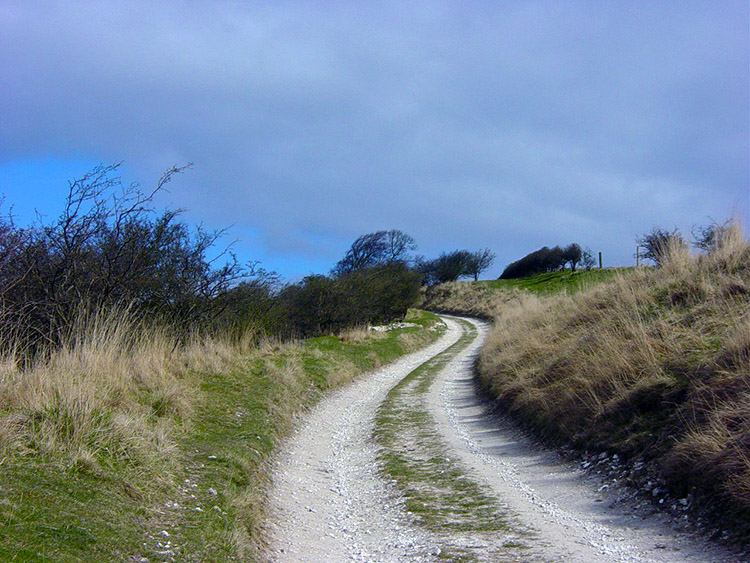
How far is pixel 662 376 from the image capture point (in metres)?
7.82

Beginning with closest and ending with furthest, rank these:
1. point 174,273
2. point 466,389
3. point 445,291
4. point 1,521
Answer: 1. point 1,521
2. point 174,273
3. point 466,389
4. point 445,291

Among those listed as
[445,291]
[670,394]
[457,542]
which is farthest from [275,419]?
[445,291]

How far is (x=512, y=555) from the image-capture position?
4.90 meters

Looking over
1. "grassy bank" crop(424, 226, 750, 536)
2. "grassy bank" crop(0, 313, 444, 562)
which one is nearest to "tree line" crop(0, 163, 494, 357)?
"grassy bank" crop(0, 313, 444, 562)

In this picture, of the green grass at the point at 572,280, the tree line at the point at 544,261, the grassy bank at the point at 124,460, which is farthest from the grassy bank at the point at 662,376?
the tree line at the point at 544,261

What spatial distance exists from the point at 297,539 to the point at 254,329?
1297 cm

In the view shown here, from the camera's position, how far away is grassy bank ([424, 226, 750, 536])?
5.65m

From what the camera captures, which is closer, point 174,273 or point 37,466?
point 37,466

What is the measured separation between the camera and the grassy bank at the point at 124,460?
3.96m

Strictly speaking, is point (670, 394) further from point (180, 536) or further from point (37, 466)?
point (37, 466)

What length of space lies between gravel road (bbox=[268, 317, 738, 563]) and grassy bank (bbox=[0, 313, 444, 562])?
1.73 ft

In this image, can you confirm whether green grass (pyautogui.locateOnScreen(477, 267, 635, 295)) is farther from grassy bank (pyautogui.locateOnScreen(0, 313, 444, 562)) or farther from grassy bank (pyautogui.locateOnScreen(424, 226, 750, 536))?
grassy bank (pyautogui.locateOnScreen(0, 313, 444, 562))

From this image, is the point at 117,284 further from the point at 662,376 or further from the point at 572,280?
the point at 572,280

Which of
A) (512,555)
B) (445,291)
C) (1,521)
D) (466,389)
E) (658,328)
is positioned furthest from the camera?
(445,291)
